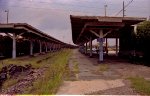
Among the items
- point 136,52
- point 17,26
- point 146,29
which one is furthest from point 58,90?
point 17,26

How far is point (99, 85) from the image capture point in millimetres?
15133

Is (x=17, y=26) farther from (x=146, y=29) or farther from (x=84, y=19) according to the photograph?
(x=146, y=29)

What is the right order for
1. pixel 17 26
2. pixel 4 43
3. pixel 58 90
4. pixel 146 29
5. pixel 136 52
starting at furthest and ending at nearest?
1. pixel 4 43
2. pixel 17 26
3. pixel 136 52
4. pixel 146 29
5. pixel 58 90

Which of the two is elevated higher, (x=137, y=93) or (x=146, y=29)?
(x=146, y=29)

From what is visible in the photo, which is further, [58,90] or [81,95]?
[58,90]

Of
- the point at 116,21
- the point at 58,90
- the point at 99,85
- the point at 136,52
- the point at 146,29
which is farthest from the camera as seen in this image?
the point at 136,52

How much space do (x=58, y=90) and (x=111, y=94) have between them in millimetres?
2352

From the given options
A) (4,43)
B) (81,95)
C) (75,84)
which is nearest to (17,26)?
(4,43)

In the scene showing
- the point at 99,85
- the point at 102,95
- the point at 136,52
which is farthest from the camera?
the point at 136,52

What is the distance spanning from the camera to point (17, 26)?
147 ft

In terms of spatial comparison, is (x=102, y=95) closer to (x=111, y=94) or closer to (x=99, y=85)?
(x=111, y=94)

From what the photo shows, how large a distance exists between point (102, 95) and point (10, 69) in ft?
67.5

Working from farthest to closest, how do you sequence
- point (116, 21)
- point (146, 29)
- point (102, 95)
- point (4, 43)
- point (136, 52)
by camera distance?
point (4, 43)
point (136, 52)
point (116, 21)
point (146, 29)
point (102, 95)

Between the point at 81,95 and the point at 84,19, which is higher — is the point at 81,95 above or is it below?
below
